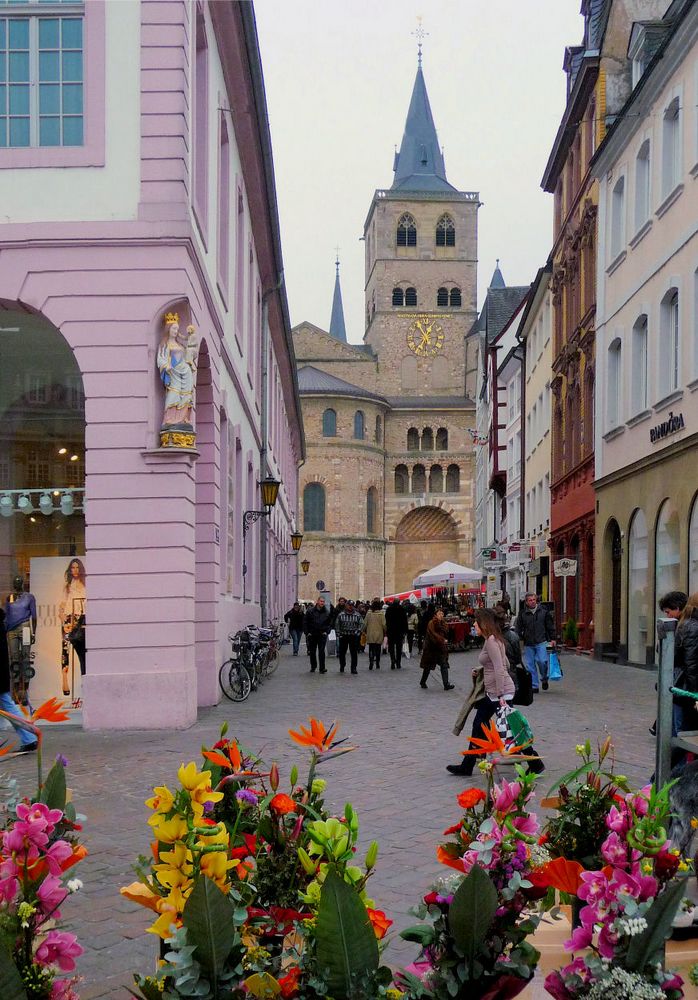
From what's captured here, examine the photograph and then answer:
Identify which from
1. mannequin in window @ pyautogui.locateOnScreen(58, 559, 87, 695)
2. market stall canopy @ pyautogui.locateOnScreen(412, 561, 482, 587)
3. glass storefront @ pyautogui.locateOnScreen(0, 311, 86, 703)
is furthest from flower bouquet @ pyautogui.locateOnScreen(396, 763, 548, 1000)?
market stall canopy @ pyautogui.locateOnScreen(412, 561, 482, 587)

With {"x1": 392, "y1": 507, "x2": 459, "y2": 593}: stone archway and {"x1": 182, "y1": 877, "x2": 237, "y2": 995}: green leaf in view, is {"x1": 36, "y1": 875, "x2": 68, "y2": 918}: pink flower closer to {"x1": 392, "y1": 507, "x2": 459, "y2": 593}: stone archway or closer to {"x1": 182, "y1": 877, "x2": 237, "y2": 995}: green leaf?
{"x1": 182, "y1": 877, "x2": 237, "y2": 995}: green leaf

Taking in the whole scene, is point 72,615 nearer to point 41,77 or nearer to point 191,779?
point 41,77

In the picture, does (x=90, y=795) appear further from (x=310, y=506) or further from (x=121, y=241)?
(x=310, y=506)

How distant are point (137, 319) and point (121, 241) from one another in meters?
0.89

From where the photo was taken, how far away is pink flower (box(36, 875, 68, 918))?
2625 mm

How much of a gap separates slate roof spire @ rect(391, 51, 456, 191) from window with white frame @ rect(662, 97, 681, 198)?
81.0m

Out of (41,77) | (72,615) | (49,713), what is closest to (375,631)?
(72,615)

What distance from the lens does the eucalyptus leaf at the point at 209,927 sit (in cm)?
237

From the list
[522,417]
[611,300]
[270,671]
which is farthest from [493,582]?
[270,671]

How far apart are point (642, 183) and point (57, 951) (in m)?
24.3

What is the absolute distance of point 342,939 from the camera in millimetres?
2346

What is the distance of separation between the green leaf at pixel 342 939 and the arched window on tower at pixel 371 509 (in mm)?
86283

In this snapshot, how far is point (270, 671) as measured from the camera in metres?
23.6

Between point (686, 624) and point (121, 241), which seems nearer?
point (686, 624)
